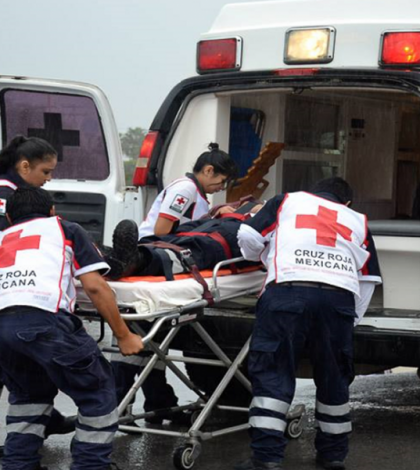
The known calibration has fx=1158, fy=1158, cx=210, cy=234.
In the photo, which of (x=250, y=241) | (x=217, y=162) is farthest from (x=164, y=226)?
(x=250, y=241)

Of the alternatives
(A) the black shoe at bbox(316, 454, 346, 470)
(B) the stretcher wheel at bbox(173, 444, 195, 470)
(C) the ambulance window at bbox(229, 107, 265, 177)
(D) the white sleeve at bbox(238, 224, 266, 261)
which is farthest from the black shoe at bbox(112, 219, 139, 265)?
(C) the ambulance window at bbox(229, 107, 265, 177)

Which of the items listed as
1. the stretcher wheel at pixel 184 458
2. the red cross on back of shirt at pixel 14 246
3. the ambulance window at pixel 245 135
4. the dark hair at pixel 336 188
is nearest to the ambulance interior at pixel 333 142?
the ambulance window at pixel 245 135

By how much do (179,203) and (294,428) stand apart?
1305 mm

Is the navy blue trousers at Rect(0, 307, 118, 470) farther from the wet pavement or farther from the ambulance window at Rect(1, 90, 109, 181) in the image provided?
the ambulance window at Rect(1, 90, 109, 181)

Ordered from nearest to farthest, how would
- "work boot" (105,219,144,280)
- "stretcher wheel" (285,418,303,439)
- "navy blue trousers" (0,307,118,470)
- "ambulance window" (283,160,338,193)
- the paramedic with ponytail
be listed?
"navy blue trousers" (0,307,118,470) → "work boot" (105,219,144,280) → "stretcher wheel" (285,418,303,439) → the paramedic with ponytail → "ambulance window" (283,160,338,193)

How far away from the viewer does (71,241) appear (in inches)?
182

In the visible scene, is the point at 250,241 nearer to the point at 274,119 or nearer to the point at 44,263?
the point at 44,263

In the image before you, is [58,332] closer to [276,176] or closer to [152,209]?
[152,209]

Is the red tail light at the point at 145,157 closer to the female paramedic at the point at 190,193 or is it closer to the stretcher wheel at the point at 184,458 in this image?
the female paramedic at the point at 190,193

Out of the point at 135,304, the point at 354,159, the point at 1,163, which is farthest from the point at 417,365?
the point at 354,159

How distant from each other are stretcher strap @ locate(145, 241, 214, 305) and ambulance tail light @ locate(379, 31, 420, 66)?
1386 millimetres

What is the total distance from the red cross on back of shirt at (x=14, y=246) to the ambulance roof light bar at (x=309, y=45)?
6.43ft

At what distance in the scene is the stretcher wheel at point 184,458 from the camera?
5062mm

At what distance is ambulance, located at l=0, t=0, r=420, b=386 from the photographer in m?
Result: 5.55
